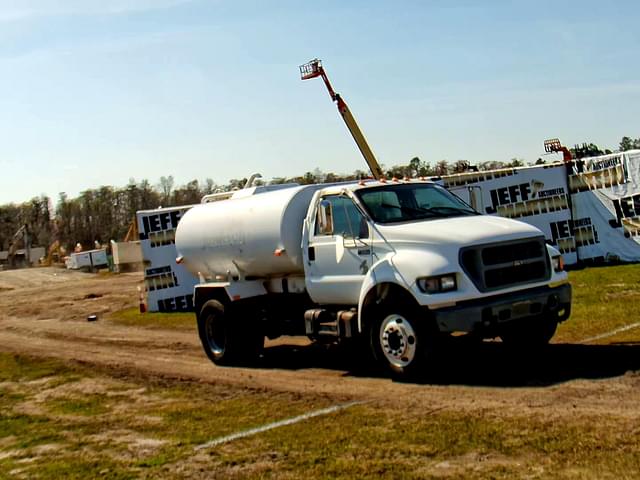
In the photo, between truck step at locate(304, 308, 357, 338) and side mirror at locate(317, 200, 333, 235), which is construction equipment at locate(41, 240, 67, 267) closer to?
truck step at locate(304, 308, 357, 338)

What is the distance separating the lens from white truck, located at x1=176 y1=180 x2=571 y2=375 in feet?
30.7

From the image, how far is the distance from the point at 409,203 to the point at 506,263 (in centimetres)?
176

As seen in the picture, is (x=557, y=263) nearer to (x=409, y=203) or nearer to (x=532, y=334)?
(x=532, y=334)

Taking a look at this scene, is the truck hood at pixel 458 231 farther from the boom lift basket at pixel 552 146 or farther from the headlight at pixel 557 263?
the boom lift basket at pixel 552 146

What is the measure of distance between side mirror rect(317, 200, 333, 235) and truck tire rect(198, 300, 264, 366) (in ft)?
8.10

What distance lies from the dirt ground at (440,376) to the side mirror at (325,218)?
6.49 ft

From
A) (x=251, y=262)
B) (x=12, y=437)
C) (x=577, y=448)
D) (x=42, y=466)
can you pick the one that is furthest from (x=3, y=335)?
(x=577, y=448)

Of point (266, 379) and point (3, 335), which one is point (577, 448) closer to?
point (266, 379)

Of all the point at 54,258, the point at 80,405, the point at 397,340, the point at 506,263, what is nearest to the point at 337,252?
the point at 397,340

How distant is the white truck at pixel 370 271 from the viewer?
9359mm

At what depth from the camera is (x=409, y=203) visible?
10.8m

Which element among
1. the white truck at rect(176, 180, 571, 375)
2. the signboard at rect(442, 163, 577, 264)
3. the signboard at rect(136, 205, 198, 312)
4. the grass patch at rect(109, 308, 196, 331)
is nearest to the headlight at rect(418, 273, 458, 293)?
the white truck at rect(176, 180, 571, 375)

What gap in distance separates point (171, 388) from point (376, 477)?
5.62 metres

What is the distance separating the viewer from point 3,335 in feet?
68.8
